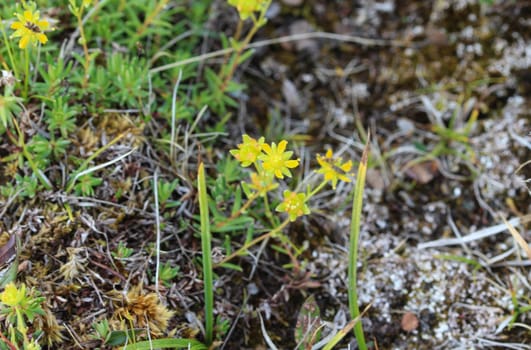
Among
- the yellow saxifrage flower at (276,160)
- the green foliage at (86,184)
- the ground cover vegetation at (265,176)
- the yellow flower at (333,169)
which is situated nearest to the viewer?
the yellow saxifrage flower at (276,160)

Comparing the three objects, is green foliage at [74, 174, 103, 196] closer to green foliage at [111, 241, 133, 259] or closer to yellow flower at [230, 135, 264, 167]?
green foliage at [111, 241, 133, 259]

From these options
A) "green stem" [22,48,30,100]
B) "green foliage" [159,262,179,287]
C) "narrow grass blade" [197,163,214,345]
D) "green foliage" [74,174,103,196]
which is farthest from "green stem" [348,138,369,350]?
"green stem" [22,48,30,100]

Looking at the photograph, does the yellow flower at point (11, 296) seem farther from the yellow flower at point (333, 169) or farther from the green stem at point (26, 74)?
the yellow flower at point (333, 169)

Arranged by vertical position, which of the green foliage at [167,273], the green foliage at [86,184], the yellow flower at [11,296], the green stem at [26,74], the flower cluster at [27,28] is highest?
the flower cluster at [27,28]

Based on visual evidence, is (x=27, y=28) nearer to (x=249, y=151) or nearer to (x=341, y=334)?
(x=249, y=151)

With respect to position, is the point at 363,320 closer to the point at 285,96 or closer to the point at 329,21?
the point at 285,96

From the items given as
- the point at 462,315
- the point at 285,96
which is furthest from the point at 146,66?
the point at 462,315

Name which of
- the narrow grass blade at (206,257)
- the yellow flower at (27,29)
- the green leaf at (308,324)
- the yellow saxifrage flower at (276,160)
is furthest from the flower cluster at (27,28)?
the green leaf at (308,324)
